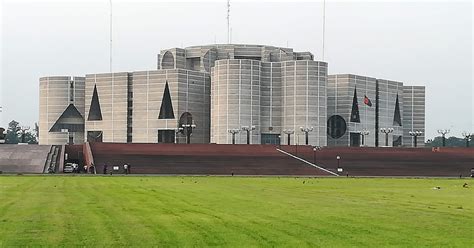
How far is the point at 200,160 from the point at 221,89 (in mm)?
50501

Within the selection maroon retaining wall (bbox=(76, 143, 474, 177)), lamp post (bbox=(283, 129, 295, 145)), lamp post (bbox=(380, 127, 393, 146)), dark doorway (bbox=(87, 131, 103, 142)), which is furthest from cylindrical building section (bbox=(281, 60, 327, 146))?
dark doorway (bbox=(87, 131, 103, 142))

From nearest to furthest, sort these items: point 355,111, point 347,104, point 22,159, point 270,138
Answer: point 22,159, point 270,138, point 347,104, point 355,111

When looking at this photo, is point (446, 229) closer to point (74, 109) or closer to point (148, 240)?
point (148, 240)

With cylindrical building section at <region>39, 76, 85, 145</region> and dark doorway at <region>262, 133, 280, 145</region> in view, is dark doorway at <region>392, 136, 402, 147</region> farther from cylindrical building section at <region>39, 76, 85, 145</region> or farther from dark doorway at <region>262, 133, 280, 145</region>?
cylindrical building section at <region>39, 76, 85, 145</region>

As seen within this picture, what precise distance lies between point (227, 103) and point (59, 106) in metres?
36.4

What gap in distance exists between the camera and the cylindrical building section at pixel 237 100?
128m

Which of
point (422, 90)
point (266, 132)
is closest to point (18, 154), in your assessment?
point (266, 132)

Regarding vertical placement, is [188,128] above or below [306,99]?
below

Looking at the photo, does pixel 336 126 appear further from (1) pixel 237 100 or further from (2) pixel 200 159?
(2) pixel 200 159

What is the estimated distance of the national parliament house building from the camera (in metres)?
128

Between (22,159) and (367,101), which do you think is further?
(367,101)

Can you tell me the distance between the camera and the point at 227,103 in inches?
5030

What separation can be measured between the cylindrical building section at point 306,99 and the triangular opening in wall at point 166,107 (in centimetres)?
2087

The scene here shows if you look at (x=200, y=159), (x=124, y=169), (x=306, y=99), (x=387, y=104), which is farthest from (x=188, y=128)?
(x=124, y=169)
